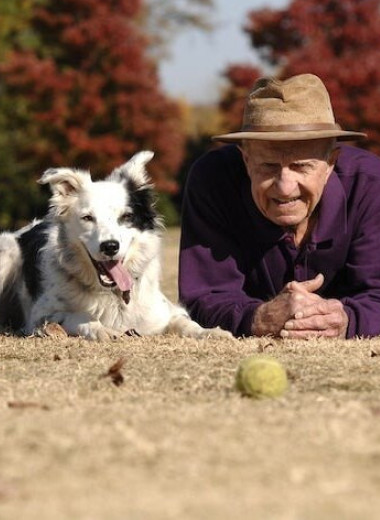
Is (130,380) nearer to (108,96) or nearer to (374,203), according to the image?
(374,203)

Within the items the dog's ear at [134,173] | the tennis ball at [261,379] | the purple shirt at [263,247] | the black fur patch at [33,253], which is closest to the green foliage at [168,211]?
the black fur patch at [33,253]

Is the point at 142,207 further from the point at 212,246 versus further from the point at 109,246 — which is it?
the point at 212,246

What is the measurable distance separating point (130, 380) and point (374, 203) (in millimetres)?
2368

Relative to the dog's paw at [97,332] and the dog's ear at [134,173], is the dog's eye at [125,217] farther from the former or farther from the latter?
the dog's paw at [97,332]

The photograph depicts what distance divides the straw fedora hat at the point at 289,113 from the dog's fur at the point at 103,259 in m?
1.00

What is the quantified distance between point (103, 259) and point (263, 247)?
111cm

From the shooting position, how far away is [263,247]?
716 cm

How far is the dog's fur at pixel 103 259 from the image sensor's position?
7.69 metres

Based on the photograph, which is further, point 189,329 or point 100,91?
→ point 100,91

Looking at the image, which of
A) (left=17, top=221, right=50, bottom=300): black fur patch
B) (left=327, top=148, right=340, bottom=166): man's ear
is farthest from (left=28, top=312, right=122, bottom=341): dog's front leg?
Result: (left=327, top=148, right=340, bottom=166): man's ear

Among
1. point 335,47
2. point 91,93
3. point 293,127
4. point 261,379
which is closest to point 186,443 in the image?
point 261,379

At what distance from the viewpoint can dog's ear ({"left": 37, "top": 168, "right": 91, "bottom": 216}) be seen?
7.91 m

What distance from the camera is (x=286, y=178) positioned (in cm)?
667

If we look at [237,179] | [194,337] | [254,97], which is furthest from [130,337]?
[254,97]
